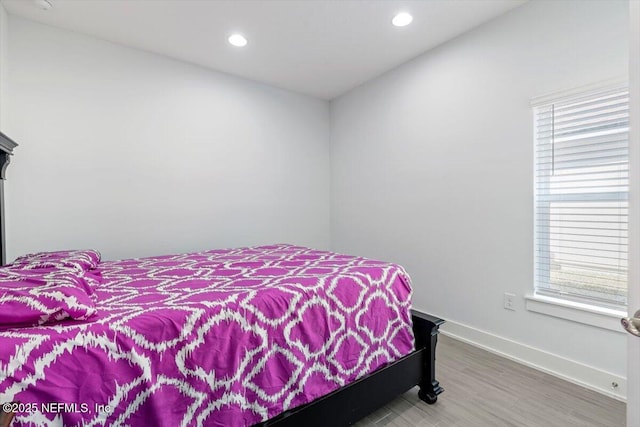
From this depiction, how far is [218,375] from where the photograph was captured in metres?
1.18

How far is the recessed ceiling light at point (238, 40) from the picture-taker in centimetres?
264

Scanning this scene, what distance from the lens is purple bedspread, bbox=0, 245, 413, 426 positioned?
92 cm

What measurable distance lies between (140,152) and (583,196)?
11.9 feet

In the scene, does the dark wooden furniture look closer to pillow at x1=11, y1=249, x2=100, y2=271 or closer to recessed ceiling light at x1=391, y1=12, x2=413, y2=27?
pillow at x1=11, y1=249, x2=100, y2=271

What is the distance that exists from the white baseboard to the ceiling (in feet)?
8.51

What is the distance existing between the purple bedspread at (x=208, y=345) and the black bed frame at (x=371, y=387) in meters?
0.04

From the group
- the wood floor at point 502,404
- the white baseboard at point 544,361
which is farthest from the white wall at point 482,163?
the wood floor at point 502,404

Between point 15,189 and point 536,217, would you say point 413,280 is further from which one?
point 15,189

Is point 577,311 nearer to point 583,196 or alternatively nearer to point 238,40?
point 583,196

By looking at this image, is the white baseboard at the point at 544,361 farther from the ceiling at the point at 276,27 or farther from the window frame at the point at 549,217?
the ceiling at the point at 276,27

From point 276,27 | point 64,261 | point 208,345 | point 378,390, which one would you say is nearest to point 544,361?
point 378,390

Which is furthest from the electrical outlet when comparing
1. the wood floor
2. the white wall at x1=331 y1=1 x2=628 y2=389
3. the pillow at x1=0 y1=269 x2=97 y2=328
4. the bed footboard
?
the pillow at x1=0 y1=269 x2=97 y2=328

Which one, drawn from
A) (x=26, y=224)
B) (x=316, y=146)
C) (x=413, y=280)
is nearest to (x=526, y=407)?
(x=413, y=280)

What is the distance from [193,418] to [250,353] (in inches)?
11.5
